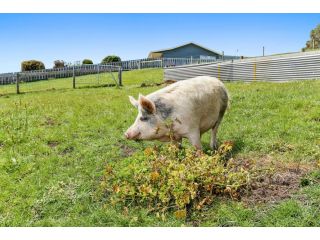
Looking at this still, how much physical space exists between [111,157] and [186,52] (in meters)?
58.2

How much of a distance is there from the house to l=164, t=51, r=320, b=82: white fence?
33905 millimetres

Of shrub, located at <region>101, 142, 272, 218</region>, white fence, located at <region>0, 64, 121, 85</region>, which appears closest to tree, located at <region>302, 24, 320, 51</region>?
white fence, located at <region>0, 64, 121, 85</region>

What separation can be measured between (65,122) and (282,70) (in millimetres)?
14904

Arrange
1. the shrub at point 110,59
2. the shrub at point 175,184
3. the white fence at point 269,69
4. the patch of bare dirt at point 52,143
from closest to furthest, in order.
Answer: the shrub at point 175,184 < the patch of bare dirt at point 52,143 < the white fence at point 269,69 < the shrub at point 110,59

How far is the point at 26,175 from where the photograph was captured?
8.88m

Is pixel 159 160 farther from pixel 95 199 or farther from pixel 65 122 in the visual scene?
pixel 65 122

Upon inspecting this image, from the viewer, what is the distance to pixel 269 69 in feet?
82.8

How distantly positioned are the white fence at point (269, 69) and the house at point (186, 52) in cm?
3391

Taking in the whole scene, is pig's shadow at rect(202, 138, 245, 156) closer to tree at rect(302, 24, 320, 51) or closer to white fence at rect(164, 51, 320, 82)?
white fence at rect(164, 51, 320, 82)

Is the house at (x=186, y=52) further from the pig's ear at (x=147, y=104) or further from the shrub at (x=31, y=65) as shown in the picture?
the pig's ear at (x=147, y=104)

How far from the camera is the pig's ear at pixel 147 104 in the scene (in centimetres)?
783

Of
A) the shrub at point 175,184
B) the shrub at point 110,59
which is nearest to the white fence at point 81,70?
the shrub at point 110,59

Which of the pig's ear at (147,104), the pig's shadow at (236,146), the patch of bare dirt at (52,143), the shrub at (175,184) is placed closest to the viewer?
the shrub at (175,184)

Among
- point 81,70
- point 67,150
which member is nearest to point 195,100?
point 67,150
